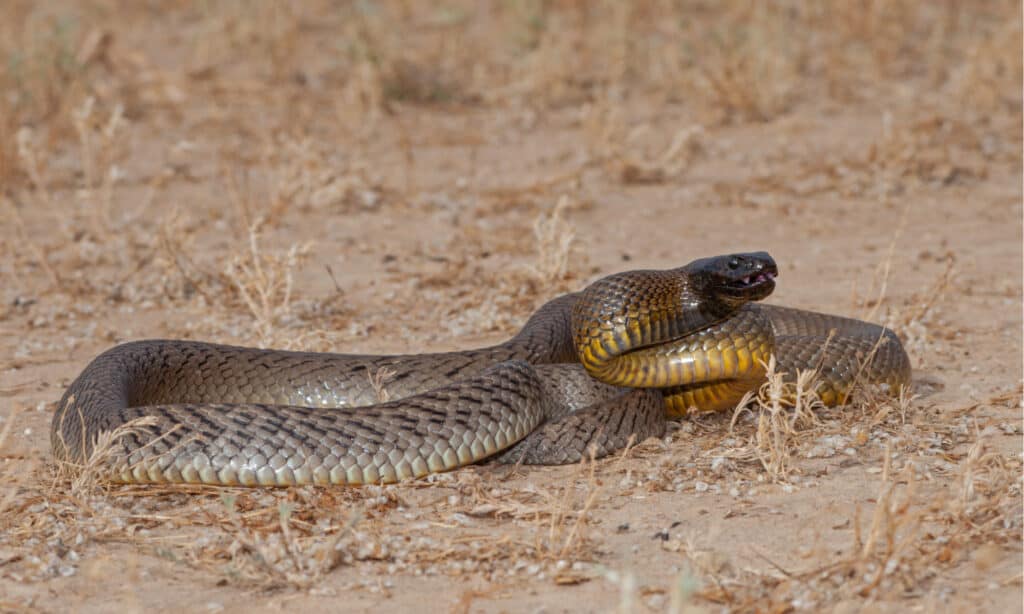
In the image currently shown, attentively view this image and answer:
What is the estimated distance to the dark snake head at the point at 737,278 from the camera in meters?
5.44

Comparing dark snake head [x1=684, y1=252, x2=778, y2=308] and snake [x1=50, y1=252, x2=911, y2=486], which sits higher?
dark snake head [x1=684, y1=252, x2=778, y2=308]

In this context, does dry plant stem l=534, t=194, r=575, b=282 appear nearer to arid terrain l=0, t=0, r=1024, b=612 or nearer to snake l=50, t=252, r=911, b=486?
arid terrain l=0, t=0, r=1024, b=612

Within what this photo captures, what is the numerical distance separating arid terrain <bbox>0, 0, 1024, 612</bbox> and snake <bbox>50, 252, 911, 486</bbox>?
139 millimetres

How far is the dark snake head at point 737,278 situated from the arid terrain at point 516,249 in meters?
0.48

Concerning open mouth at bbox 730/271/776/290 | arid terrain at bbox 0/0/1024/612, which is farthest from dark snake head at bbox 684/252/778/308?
arid terrain at bbox 0/0/1024/612

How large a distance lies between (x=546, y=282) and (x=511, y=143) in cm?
377

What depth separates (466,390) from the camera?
5414mm

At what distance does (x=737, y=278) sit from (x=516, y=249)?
3.92 meters

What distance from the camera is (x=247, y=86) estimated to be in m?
13.1

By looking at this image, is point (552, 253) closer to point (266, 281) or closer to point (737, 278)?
point (266, 281)

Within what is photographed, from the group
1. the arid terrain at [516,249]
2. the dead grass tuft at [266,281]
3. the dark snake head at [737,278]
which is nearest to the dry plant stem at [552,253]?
the arid terrain at [516,249]

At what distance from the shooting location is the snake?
5156 mm

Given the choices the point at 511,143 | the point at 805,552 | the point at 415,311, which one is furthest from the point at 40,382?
the point at 511,143

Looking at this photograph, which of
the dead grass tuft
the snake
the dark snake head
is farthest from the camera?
the dead grass tuft
